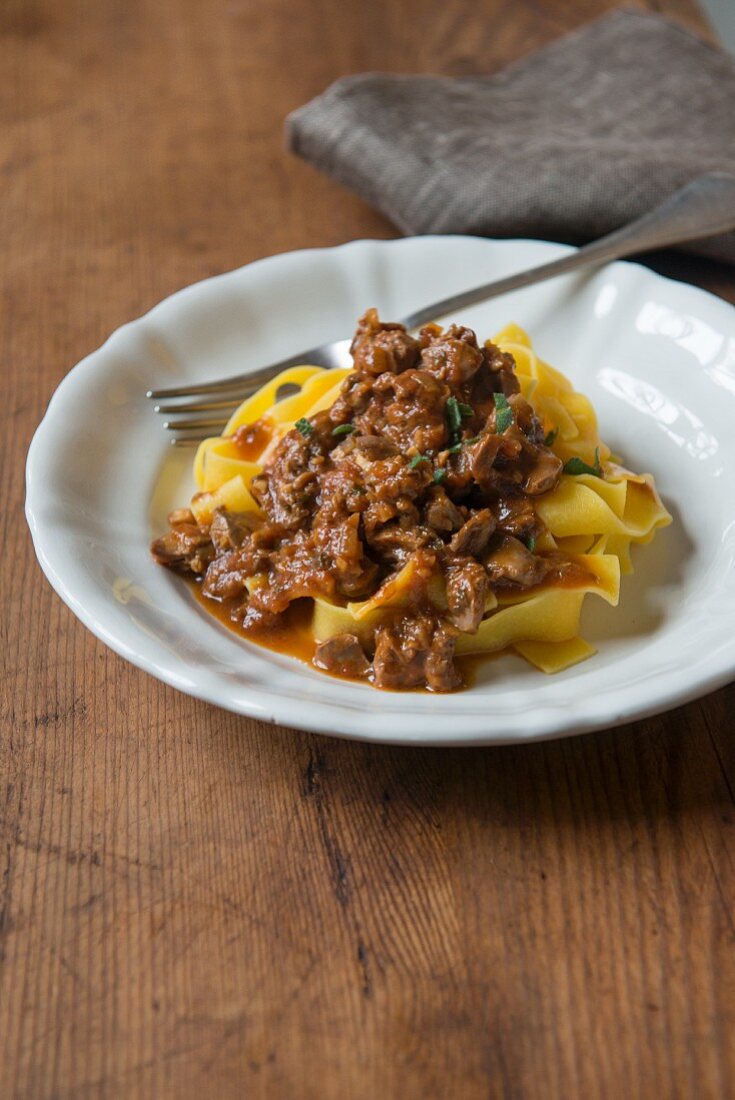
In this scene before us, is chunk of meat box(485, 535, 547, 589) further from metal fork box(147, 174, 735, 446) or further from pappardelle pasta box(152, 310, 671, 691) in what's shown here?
metal fork box(147, 174, 735, 446)

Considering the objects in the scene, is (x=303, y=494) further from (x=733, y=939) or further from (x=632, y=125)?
(x=632, y=125)

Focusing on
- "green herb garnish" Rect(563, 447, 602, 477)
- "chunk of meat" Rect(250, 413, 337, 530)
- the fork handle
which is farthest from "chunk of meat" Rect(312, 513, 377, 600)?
the fork handle

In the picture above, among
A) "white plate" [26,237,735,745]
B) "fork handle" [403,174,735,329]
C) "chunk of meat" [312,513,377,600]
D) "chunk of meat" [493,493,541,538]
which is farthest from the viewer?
"fork handle" [403,174,735,329]

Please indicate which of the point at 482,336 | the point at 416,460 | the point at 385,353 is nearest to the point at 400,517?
the point at 416,460

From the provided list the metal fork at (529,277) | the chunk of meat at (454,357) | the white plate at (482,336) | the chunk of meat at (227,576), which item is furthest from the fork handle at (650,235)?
the chunk of meat at (227,576)

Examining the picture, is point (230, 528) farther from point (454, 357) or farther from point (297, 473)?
point (454, 357)

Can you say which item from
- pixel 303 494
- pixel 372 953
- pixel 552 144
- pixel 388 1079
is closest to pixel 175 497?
pixel 303 494

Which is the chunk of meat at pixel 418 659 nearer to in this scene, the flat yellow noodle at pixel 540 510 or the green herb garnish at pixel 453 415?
the flat yellow noodle at pixel 540 510
